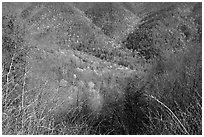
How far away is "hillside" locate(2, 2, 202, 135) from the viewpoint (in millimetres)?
4691

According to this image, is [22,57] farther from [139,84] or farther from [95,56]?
[139,84]

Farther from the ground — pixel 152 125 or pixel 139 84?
pixel 139 84

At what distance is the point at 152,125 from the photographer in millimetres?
4777

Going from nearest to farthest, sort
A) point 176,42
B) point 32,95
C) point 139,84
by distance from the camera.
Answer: point 32,95 → point 139,84 → point 176,42

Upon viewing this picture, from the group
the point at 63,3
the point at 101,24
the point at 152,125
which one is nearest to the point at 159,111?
the point at 152,125

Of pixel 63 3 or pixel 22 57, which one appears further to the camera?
pixel 63 3

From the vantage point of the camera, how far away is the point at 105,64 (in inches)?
206

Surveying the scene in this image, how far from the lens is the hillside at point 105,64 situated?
469 centimetres

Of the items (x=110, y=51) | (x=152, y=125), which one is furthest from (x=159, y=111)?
(x=110, y=51)

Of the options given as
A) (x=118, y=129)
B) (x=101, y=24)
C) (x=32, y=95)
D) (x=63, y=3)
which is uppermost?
(x=63, y=3)

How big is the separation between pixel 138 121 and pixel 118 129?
0.34m

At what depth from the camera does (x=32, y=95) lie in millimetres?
4684

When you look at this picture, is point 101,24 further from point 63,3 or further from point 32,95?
point 32,95

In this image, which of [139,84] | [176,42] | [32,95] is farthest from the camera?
[176,42]
